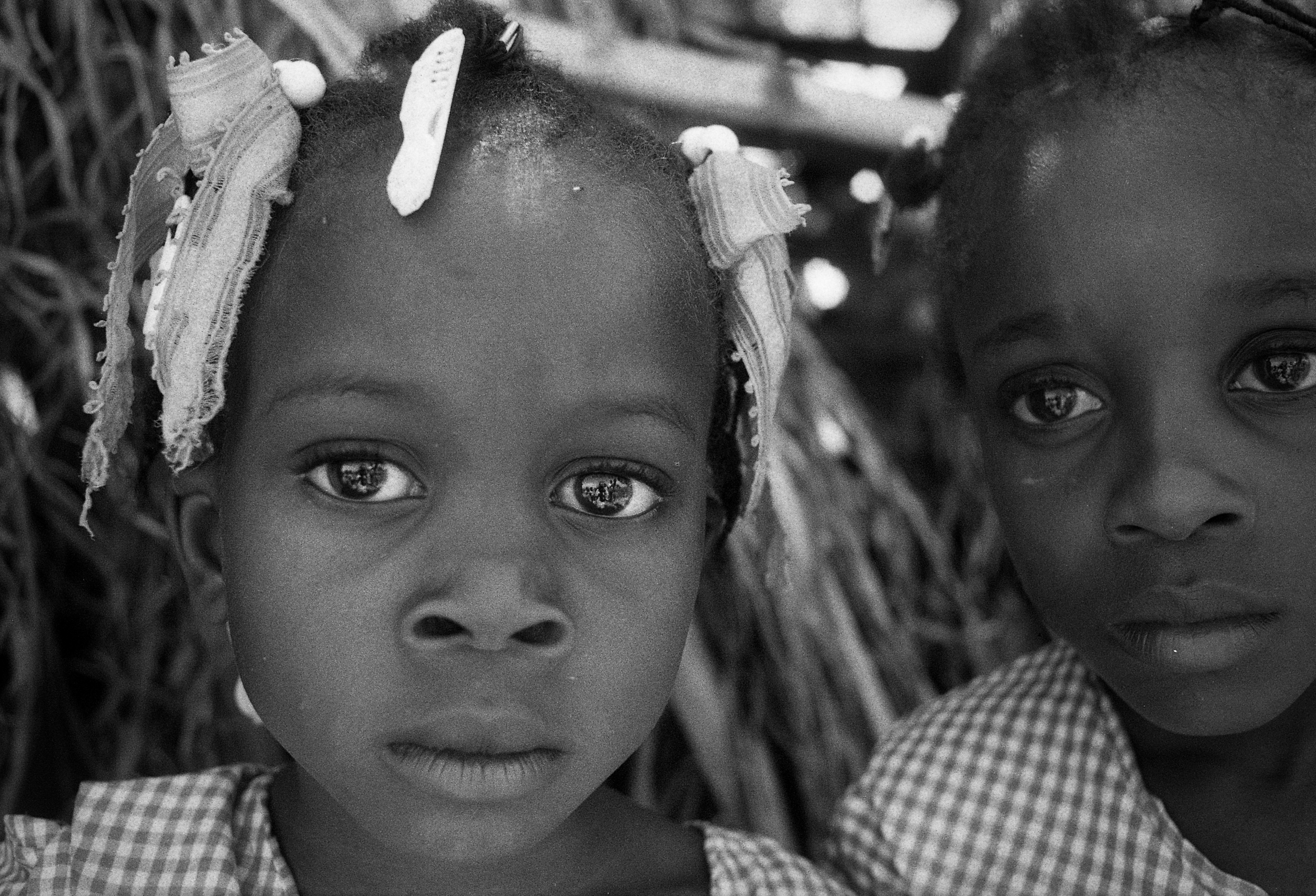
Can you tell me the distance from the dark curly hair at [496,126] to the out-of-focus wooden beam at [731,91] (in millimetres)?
604

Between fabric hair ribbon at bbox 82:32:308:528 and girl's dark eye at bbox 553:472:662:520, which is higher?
fabric hair ribbon at bbox 82:32:308:528

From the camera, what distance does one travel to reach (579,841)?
159 cm

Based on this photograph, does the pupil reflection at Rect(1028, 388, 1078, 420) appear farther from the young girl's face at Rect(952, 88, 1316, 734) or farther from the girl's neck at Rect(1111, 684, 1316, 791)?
the girl's neck at Rect(1111, 684, 1316, 791)

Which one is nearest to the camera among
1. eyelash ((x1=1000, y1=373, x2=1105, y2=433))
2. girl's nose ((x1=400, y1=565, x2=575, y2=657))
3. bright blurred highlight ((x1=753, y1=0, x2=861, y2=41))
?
girl's nose ((x1=400, y1=565, x2=575, y2=657))

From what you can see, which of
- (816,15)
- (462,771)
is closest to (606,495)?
(462,771)

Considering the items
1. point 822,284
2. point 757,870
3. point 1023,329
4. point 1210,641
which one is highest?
point 822,284

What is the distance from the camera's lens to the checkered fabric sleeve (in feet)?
5.32

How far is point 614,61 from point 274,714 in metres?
1.21

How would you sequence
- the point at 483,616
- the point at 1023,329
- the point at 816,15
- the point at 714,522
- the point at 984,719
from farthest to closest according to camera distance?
the point at 816,15, the point at 984,719, the point at 714,522, the point at 1023,329, the point at 483,616

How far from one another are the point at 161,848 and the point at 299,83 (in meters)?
0.80

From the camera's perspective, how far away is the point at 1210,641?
4.99ft

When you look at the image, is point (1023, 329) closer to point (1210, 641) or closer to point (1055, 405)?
point (1055, 405)

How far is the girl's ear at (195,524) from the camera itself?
4.86 ft

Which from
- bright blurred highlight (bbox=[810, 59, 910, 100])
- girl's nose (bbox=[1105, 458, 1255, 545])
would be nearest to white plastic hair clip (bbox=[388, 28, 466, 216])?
girl's nose (bbox=[1105, 458, 1255, 545])
